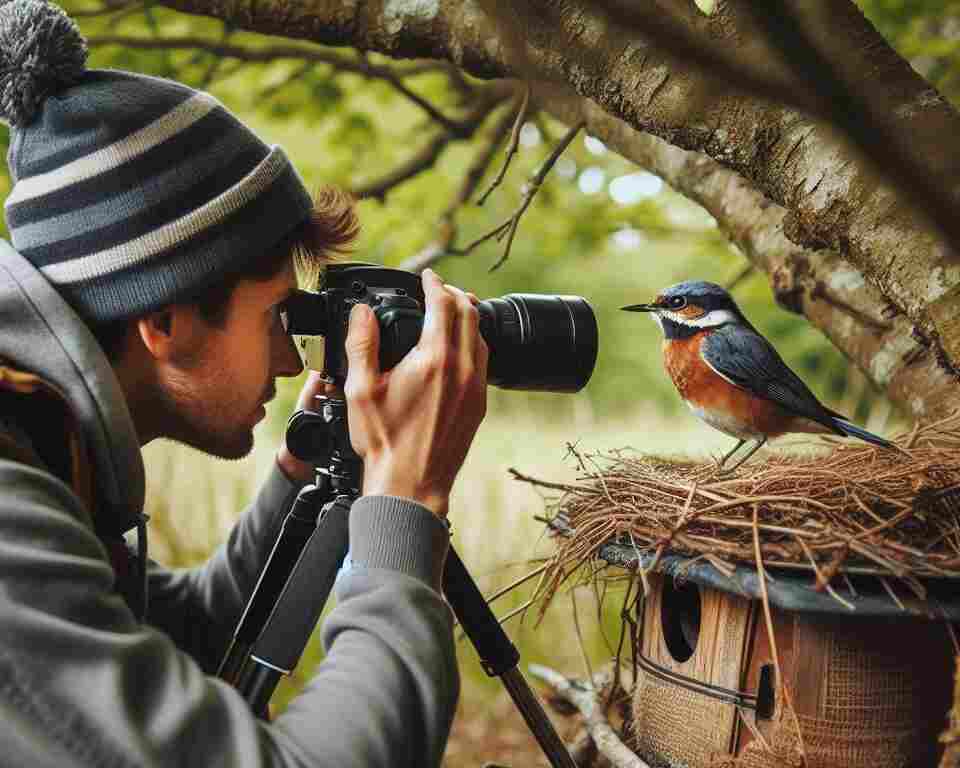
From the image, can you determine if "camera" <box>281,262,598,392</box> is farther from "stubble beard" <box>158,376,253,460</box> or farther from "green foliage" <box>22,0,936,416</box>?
"green foliage" <box>22,0,936,416</box>

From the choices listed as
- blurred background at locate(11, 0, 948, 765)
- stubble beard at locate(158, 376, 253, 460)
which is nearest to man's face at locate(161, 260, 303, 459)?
stubble beard at locate(158, 376, 253, 460)

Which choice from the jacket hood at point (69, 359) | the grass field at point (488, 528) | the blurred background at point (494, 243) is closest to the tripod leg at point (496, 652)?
the jacket hood at point (69, 359)

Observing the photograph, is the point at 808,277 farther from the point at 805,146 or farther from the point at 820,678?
the point at 820,678

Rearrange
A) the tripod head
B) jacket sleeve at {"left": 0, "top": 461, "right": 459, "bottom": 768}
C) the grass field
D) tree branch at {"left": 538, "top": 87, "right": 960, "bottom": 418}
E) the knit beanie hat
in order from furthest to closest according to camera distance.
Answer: the grass field < tree branch at {"left": 538, "top": 87, "right": 960, "bottom": 418} < the tripod head < the knit beanie hat < jacket sleeve at {"left": 0, "top": 461, "right": 459, "bottom": 768}

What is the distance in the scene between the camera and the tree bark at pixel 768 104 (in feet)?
0.92

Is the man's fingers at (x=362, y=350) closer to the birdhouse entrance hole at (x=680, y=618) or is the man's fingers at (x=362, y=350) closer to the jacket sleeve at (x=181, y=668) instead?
the jacket sleeve at (x=181, y=668)

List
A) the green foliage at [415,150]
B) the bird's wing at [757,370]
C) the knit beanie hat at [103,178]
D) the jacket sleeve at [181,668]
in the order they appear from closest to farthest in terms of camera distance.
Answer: the jacket sleeve at [181,668]
the knit beanie hat at [103,178]
the bird's wing at [757,370]
the green foliage at [415,150]

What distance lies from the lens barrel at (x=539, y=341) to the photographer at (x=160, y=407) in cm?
8

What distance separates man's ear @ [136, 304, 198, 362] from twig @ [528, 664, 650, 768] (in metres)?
0.58

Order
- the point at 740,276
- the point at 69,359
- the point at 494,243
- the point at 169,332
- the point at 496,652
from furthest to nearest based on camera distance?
1. the point at 494,243
2. the point at 740,276
3. the point at 496,652
4. the point at 169,332
5. the point at 69,359

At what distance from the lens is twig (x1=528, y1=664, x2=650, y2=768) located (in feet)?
3.26

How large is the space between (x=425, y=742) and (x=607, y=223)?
1519mm

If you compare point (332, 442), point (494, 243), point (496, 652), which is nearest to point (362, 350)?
point (332, 442)

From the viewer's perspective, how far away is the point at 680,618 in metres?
1.04
